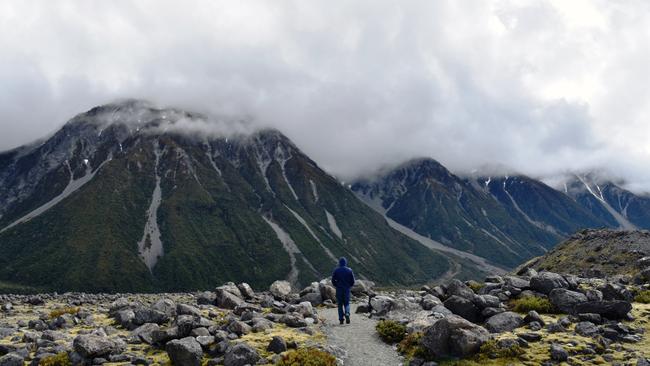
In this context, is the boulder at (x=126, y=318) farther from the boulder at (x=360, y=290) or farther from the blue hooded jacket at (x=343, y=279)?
the boulder at (x=360, y=290)

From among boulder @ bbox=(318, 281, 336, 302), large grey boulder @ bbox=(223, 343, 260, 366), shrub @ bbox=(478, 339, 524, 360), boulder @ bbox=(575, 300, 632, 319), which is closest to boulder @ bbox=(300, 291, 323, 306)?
boulder @ bbox=(318, 281, 336, 302)

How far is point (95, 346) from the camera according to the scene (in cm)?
2189

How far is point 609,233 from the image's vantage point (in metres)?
73.5

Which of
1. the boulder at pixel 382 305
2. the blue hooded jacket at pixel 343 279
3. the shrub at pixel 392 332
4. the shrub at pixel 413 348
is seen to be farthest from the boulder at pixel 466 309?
the blue hooded jacket at pixel 343 279

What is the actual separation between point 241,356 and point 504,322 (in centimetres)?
1438

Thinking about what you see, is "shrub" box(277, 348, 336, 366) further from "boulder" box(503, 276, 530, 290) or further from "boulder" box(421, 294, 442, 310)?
"boulder" box(503, 276, 530, 290)

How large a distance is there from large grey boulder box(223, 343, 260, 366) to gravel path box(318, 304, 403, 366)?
14.9 feet

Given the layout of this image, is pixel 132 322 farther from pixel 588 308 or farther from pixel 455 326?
pixel 588 308

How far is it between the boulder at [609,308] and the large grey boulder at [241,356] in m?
18.5

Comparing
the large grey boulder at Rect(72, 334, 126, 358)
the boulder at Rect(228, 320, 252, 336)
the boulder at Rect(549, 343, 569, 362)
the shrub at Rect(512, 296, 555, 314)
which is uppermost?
the shrub at Rect(512, 296, 555, 314)

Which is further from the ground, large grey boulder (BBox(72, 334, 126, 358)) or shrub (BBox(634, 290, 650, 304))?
shrub (BBox(634, 290, 650, 304))

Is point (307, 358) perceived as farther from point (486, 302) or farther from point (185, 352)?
point (486, 302)

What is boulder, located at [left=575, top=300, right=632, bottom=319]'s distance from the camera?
80.1 ft

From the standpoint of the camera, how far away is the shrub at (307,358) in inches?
782
